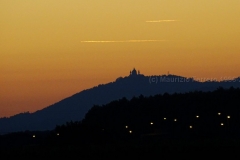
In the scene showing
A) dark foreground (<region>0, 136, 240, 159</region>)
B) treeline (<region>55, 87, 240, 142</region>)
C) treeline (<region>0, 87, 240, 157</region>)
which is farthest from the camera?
treeline (<region>55, 87, 240, 142</region>)

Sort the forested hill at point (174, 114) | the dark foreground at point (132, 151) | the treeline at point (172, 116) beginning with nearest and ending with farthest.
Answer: the dark foreground at point (132, 151)
the treeline at point (172, 116)
the forested hill at point (174, 114)

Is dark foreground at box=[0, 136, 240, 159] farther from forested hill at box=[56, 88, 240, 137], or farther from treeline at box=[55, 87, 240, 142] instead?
forested hill at box=[56, 88, 240, 137]

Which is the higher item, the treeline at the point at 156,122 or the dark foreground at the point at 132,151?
the treeline at the point at 156,122

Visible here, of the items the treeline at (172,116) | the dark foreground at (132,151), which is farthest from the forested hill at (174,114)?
the dark foreground at (132,151)

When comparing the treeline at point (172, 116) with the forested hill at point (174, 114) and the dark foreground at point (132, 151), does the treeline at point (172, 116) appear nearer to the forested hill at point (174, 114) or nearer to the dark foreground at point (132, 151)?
the forested hill at point (174, 114)

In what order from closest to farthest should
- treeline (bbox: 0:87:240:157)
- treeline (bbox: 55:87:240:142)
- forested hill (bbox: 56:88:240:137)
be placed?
treeline (bbox: 0:87:240:157) < treeline (bbox: 55:87:240:142) < forested hill (bbox: 56:88:240:137)

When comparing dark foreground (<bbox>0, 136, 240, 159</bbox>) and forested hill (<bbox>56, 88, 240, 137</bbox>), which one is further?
forested hill (<bbox>56, 88, 240, 137</bbox>)

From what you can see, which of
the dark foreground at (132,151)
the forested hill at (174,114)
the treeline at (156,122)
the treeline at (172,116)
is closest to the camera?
the dark foreground at (132,151)

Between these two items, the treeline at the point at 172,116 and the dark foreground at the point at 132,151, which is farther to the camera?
the treeline at the point at 172,116

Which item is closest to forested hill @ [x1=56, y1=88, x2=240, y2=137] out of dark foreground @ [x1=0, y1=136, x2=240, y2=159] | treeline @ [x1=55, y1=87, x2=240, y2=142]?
treeline @ [x1=55, y1=87, x2=240, y2=142]

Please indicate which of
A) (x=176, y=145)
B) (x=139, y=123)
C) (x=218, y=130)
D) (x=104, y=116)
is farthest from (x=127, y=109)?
(x=176, y=145)

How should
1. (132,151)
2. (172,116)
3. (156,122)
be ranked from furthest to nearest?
(172,116) → (156,122) → (132,151)

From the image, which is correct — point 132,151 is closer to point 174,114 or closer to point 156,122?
point 156,122

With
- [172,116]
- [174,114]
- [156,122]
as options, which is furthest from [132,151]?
[174,114]
